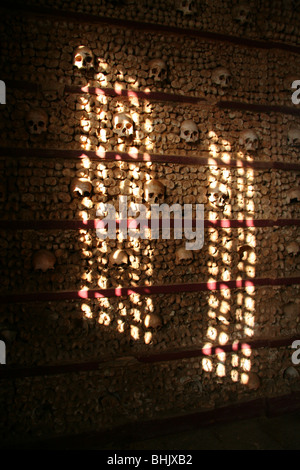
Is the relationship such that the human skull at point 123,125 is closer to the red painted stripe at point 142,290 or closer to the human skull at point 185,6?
the human skull at point 185,6

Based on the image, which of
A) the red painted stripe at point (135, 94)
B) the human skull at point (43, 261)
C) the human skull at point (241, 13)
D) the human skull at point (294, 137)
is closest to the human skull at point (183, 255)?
the human skull at point (43, 261)

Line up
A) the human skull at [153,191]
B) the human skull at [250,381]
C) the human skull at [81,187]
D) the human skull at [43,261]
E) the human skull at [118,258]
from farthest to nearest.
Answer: the human skull at [250,381], the human skull at [153,191], the human skull at [118,258], the human skull at [81,187], the human skull at [43,261]

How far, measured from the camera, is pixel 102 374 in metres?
4.20

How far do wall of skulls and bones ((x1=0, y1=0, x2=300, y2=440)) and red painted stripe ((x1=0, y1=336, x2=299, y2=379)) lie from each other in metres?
0.02

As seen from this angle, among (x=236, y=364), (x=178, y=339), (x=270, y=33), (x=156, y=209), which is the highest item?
(x=270, y=33)

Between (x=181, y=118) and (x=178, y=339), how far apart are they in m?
3.20

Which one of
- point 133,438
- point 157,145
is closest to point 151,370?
point 133,438

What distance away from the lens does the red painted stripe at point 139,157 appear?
3977 millimetres

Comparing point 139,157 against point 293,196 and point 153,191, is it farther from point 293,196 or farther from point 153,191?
point 293,196

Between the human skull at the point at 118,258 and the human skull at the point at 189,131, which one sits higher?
the human skull at the point at 189,131

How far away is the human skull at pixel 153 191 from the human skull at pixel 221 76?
5.80 feet

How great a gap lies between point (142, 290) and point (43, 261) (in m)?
1.38
